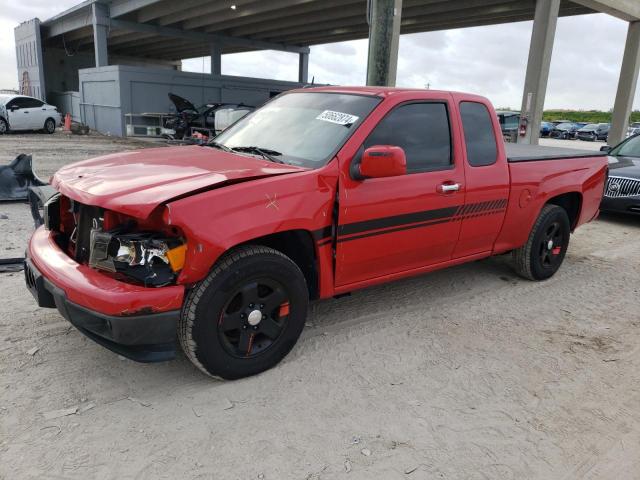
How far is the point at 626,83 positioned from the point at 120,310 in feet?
74.6

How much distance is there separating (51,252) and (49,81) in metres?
39.5

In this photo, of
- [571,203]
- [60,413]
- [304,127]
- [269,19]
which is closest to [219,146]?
[304,127]

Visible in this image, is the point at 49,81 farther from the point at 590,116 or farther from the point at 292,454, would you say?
the point at 590,116

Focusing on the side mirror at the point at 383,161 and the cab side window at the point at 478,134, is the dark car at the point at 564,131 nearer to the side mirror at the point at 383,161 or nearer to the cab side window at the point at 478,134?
the cab side window at the point at 478,134

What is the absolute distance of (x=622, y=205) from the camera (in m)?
8.20

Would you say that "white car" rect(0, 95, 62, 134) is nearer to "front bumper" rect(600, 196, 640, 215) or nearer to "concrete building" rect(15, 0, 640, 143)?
"concrete building" rect(15, 0, 640, 143)

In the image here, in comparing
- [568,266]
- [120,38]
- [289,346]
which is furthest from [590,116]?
[289,346]

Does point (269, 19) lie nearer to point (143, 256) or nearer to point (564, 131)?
point (143, 256)

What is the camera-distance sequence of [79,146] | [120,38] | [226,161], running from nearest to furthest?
[226,161] < [79,146] < [120,38]

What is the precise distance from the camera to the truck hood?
109 inches

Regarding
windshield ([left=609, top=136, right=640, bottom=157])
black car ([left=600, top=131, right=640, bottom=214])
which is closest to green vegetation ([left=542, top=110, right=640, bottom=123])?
windshield ([left=609, top=136, right=640, bottom=157])

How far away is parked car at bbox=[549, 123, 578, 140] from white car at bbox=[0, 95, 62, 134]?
3563cm

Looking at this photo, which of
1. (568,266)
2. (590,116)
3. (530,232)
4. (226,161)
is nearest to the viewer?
(226,161)

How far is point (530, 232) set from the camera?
5102 mm
